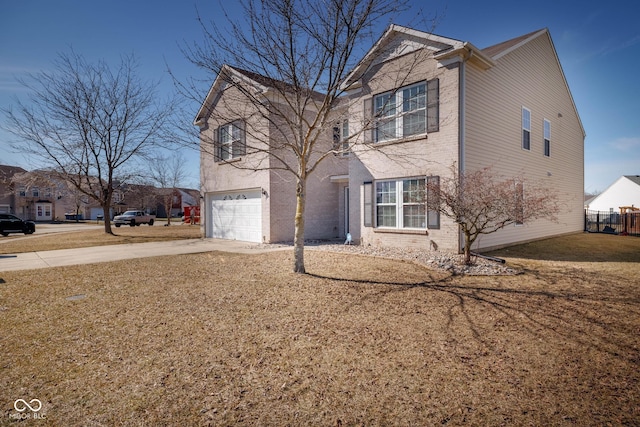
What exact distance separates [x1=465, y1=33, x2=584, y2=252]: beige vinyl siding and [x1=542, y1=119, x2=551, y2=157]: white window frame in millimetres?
223

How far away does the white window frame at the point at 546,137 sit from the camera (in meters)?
14.6

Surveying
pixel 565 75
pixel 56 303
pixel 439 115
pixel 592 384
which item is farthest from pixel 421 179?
pixel 565 75

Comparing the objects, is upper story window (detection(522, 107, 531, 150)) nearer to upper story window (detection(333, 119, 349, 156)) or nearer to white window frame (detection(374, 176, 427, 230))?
white window frame (detection(374, 176, 427, 230))

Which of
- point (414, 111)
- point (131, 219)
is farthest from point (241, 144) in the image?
Result: point (131, 219)

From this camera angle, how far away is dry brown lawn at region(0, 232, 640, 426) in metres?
2.78

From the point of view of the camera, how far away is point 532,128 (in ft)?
45.0

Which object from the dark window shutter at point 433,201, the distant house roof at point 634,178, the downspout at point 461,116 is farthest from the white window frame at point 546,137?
the distant house roof at point 634,178

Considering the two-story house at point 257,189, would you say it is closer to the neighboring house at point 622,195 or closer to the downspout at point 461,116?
the downspout at point 461,116

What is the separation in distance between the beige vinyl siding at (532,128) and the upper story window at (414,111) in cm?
101

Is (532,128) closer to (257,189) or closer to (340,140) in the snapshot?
(340,140)

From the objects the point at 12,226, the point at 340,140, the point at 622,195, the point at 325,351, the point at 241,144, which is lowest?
the point at 325,351

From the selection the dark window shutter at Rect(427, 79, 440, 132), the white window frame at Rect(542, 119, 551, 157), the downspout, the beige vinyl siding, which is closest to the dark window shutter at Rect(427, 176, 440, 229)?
the downspout

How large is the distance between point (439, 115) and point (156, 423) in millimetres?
10535

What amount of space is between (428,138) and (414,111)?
1.02 m
